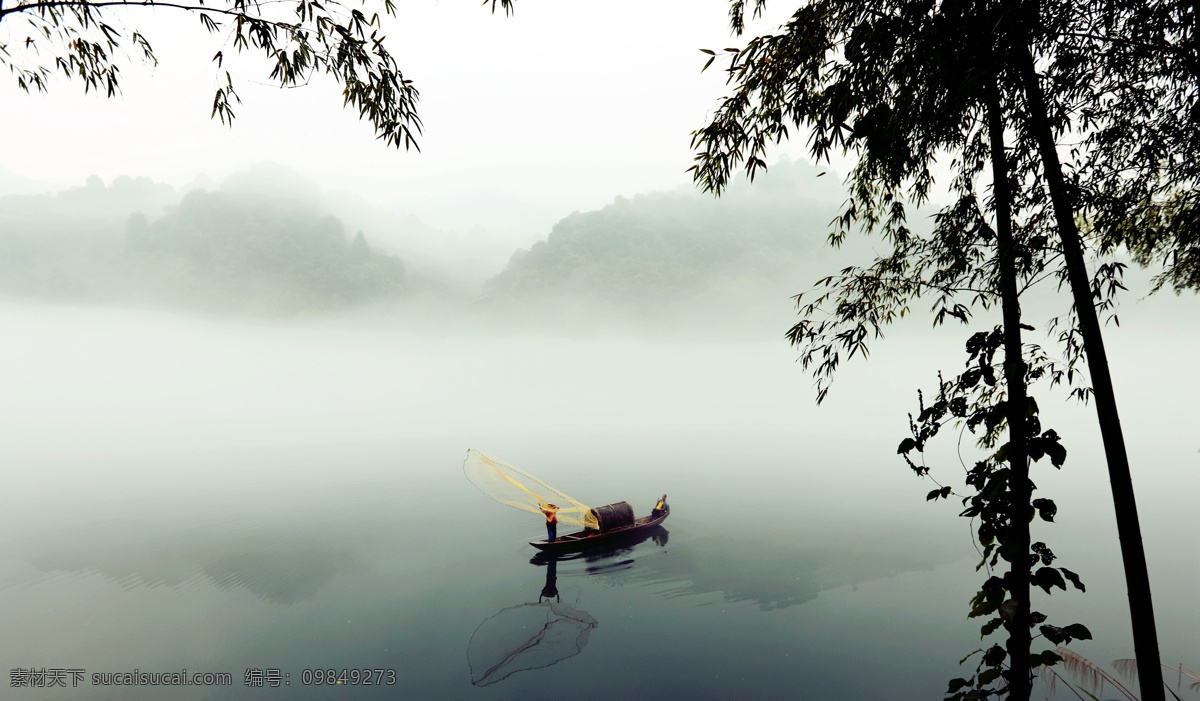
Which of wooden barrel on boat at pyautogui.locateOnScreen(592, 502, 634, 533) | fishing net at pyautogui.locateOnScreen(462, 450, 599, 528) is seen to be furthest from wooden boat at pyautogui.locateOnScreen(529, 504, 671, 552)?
fishing net at pyautogui.locateOnScreen(462, 450, 599, 528)

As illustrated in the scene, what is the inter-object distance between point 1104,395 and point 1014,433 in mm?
652

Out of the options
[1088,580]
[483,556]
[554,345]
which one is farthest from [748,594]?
[554,345]

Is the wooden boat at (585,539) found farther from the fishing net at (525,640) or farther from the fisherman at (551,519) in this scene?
the fishing net at (525,640)

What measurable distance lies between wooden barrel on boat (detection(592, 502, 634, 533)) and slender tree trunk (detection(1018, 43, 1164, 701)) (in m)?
13.3

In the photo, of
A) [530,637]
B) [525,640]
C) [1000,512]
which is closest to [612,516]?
[530,637]

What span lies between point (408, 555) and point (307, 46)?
1626cm

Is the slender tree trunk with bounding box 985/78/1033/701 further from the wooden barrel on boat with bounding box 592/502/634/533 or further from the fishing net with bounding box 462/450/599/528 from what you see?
the fishing net with bounding box 462/450/599/528

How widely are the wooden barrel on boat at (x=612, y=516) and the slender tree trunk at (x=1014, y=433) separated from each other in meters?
12.7

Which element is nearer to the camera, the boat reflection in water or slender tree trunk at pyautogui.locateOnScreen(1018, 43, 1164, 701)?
slender tree trunk at pyautogui.locateOnScreen(1018, 43, 1164, 701)

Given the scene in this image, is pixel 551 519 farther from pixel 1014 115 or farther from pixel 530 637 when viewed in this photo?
pixel 1014 115

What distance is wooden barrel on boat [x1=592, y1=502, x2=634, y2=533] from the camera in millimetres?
15672

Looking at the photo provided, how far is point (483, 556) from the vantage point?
52.9 feet

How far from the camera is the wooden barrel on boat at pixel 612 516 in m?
15.7

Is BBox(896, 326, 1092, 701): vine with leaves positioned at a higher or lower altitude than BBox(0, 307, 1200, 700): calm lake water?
higher
